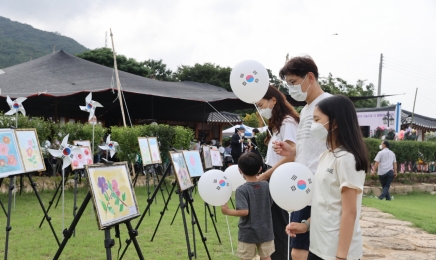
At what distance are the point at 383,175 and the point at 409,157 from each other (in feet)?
9.29

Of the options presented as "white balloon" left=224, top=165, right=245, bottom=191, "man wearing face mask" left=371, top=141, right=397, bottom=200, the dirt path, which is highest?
"white balloon" left=224, top=165, right=245, bottom=191

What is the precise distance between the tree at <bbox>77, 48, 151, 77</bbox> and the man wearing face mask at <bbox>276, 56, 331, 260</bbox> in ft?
78.5

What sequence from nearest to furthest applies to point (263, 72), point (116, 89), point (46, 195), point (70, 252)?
1. point (263, 72)
2. point (70, 252)
3. point (46, 195)
4. point (116, 89)

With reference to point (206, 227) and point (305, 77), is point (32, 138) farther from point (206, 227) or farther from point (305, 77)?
point (305, 77)

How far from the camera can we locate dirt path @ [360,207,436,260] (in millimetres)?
4395

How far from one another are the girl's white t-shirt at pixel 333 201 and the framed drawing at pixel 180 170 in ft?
6.53

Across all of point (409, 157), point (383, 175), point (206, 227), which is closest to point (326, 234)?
point (206, 227)

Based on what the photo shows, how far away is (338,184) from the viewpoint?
1826mm

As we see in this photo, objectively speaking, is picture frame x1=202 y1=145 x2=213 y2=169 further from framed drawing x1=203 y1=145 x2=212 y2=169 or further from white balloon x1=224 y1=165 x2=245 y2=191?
white balloon x1=224 y1=165 x2=245 y2=191

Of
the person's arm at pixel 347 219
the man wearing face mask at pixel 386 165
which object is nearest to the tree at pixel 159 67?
the man wearing face mask at pixel 386 165

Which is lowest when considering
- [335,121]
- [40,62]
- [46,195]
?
[46,195]

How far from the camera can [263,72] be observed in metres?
3.07

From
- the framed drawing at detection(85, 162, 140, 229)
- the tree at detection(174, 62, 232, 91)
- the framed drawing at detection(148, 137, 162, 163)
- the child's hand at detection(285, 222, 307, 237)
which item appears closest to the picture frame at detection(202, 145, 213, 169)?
the framed drawing at detection(148, 137, 162, 163)

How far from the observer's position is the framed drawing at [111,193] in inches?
93.0
